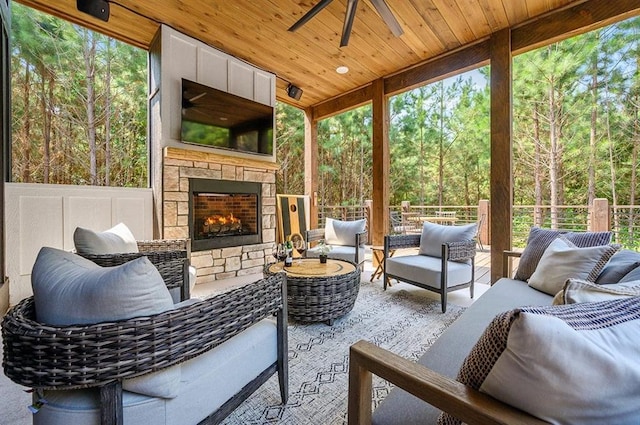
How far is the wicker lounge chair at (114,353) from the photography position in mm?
832

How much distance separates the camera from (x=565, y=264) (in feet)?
6.15

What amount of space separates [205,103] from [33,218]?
2143 millimetres

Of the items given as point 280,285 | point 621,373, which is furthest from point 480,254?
point 621,373

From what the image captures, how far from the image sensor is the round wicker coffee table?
2.36 metres

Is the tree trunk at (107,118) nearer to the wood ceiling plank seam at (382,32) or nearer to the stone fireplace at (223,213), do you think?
the stone fireplace at (223,213)

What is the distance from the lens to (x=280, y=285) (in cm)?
151

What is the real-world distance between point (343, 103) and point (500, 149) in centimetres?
271

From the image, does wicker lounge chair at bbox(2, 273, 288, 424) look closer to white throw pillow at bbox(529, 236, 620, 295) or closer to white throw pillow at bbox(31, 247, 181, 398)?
white throw pillow at bbox(31, 247, 181, 398)

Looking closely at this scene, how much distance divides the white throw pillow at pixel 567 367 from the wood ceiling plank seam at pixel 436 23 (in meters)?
3.29

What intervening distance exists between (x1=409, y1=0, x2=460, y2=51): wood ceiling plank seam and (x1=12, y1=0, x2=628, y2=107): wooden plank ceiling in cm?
1

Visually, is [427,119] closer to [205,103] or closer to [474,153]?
[474,153]

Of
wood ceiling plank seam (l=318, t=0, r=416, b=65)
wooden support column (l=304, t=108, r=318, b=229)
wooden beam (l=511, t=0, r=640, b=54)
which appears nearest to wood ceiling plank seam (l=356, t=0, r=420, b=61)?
wood ceiling plank seam (l=318, t=0, r=416, b=65)

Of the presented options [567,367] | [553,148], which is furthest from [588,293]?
[553,148]

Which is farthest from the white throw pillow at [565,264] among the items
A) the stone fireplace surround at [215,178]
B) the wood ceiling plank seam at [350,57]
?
the stone fireplace surround at [215,178]
